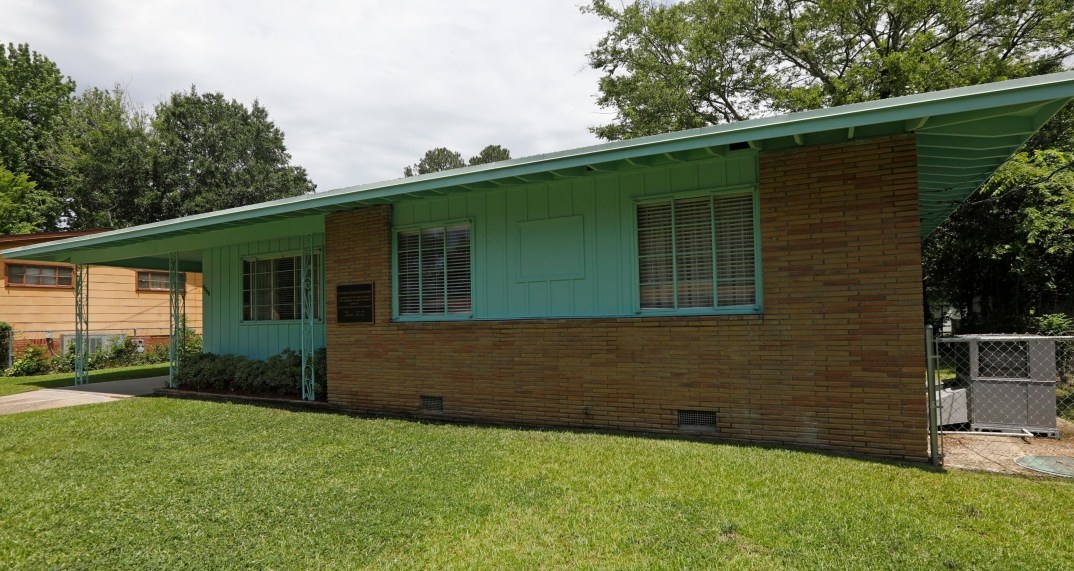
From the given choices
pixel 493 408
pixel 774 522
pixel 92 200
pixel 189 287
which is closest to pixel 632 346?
pixel 493 408

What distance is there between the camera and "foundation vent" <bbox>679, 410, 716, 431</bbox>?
6441 mm

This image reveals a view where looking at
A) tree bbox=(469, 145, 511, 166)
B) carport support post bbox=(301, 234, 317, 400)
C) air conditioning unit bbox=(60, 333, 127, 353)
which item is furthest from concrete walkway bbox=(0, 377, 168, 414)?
tree bbox=(469, 145, 511, 166)

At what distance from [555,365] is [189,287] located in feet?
62.1

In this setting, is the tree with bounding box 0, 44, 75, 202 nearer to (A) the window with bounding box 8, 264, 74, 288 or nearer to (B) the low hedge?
(A) the window with bounding box 8, 264, 74, 288

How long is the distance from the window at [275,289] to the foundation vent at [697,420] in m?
7.10

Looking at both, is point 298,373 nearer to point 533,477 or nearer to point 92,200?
point 533,477

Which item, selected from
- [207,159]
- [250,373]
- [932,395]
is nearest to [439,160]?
[207,159]

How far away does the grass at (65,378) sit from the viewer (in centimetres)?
1335

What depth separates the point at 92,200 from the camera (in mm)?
31953

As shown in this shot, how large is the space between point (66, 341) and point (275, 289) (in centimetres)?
→ 1038

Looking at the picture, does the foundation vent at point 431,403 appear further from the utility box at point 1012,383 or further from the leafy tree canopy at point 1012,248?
the leafy tree canopy at point 1012,248

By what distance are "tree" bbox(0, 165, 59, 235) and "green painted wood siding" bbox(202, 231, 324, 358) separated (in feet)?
65.2

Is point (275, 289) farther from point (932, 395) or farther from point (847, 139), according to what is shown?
point (932, 395)

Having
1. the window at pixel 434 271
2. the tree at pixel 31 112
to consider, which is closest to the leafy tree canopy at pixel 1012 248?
the window at pixel 434 271
